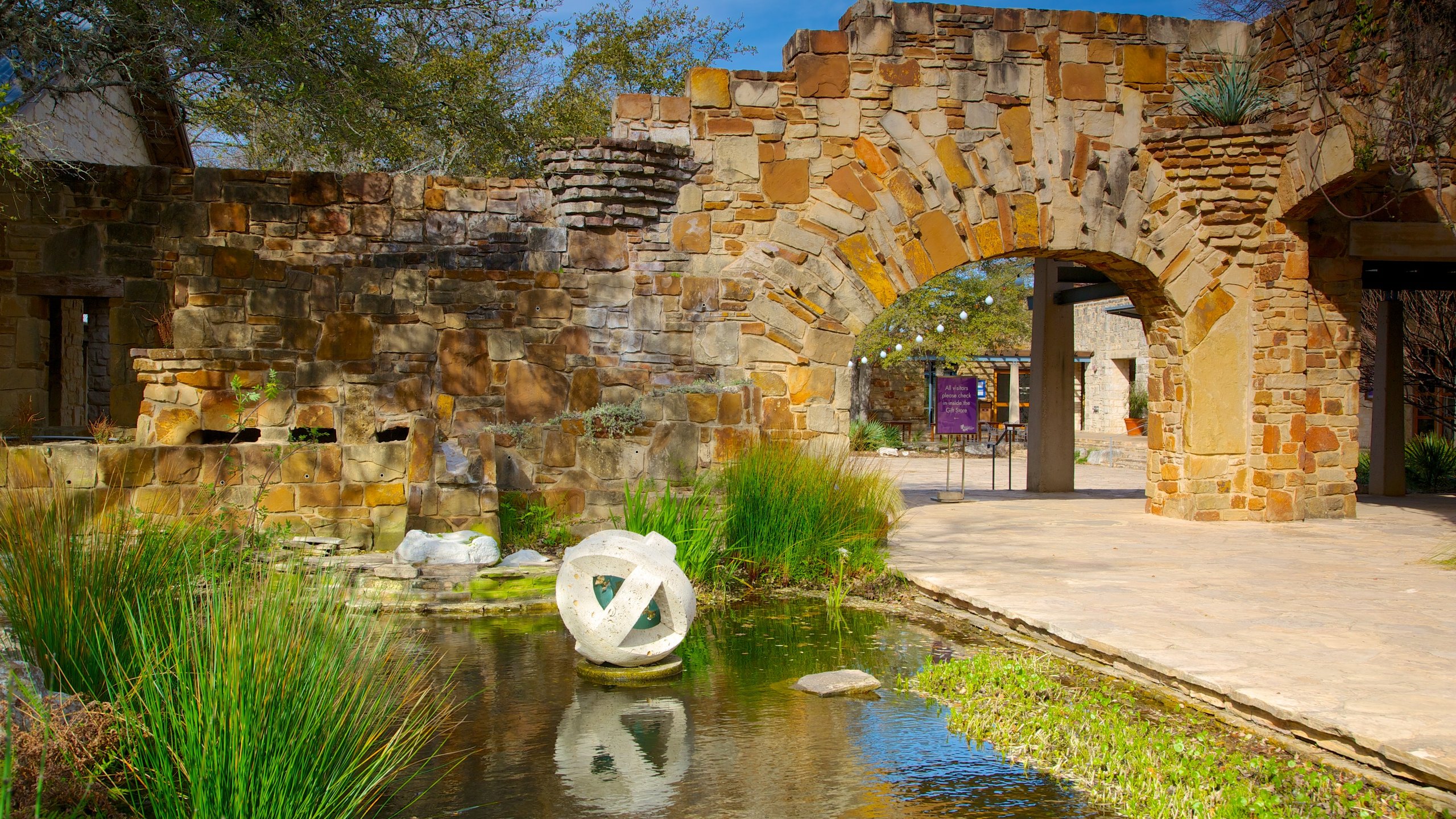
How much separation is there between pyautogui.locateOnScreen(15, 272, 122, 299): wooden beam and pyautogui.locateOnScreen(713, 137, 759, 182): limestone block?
585 centimetres

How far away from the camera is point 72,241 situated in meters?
10.0

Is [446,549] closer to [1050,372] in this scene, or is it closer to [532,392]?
[532,392]

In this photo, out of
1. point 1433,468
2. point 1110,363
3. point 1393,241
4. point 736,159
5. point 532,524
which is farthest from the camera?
point 1110,363

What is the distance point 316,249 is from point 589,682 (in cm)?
634

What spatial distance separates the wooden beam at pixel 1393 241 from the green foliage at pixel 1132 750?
7.59 m

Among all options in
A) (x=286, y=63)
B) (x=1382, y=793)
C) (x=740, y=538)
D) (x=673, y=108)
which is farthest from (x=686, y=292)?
(x=1382, y=793)

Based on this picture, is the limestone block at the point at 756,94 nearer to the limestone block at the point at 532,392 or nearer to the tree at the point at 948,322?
the limestone block at the point at 532,392

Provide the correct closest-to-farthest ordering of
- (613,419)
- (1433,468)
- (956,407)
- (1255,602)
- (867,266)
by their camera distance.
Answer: (1255,602) < (613,419) < (867,266) < (956,407) < (1433,468)

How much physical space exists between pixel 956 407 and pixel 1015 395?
17268 mm

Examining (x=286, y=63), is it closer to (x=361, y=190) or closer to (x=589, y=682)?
(x=361, y=190)

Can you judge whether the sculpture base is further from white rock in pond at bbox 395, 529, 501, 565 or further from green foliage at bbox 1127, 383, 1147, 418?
green foliage at bbox 1127, 383, 1147, 418

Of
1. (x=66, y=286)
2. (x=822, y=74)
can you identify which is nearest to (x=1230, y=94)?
(x=822, y=74)

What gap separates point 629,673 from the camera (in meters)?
4.91

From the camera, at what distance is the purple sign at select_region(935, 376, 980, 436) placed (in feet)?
44.7
